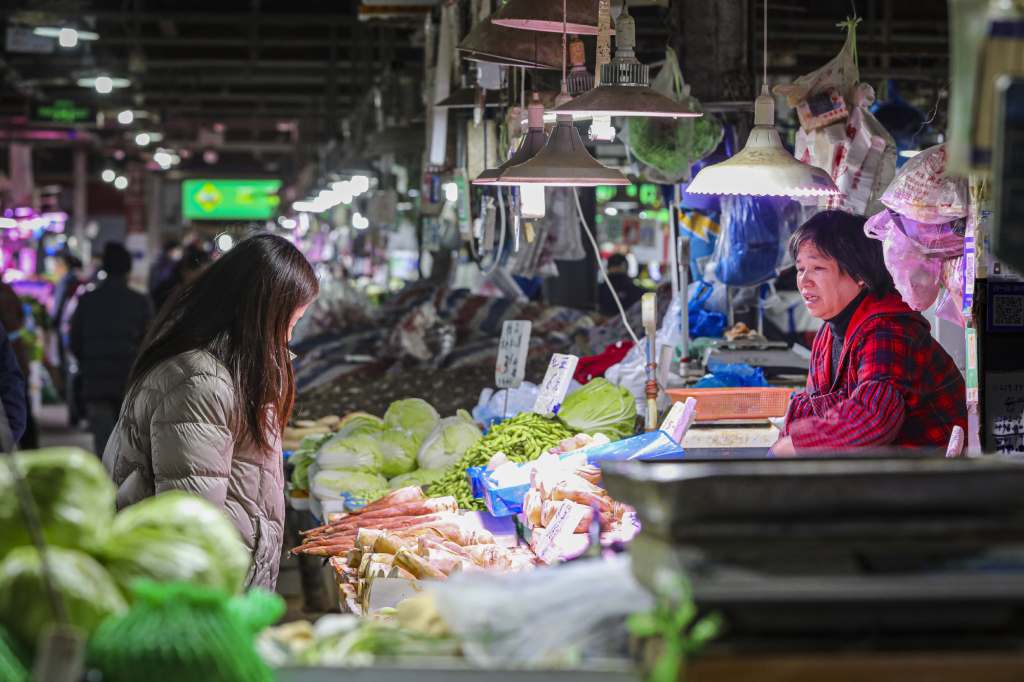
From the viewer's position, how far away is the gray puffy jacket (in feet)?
10.1

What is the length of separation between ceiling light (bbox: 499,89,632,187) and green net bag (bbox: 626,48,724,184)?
2.08 metres

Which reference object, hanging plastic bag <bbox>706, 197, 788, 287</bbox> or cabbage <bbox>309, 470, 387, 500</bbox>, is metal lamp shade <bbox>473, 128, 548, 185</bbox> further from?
hanging plastic bag <bbox>706, 197, 788, 287</bbox>

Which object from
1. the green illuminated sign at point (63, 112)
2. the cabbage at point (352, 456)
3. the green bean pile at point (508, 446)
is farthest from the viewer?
the green illuminated sign at point (63, 112)

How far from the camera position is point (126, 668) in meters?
1.44

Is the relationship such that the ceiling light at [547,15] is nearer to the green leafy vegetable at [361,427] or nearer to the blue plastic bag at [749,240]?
the blue plastic bag at [749,240]

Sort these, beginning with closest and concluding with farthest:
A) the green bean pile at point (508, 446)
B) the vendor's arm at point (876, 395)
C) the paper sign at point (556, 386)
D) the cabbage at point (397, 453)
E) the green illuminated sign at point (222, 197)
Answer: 1. the vendor's arm at point (876, 395)
2. the green bean pile at point (508, 446)
3. the paper sign at point (556, 386)
4. the cabbage at point (397, 453)
5. the green illuminated sign at point (222, 197)

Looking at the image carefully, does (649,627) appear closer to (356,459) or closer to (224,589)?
(224,589)

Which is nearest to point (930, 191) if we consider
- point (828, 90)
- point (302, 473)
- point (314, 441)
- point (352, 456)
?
point (828, 90)

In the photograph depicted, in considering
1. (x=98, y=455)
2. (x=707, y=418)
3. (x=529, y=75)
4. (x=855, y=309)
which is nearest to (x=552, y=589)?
(x=855, y=309)

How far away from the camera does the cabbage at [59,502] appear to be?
5.34 feet

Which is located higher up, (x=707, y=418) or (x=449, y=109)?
(x=449, y=109)

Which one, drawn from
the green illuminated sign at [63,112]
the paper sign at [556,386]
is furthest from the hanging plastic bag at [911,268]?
the green illuminated sign at [63,112]

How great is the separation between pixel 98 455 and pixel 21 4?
5606 millimetres

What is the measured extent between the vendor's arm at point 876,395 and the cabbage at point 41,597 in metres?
2.36
